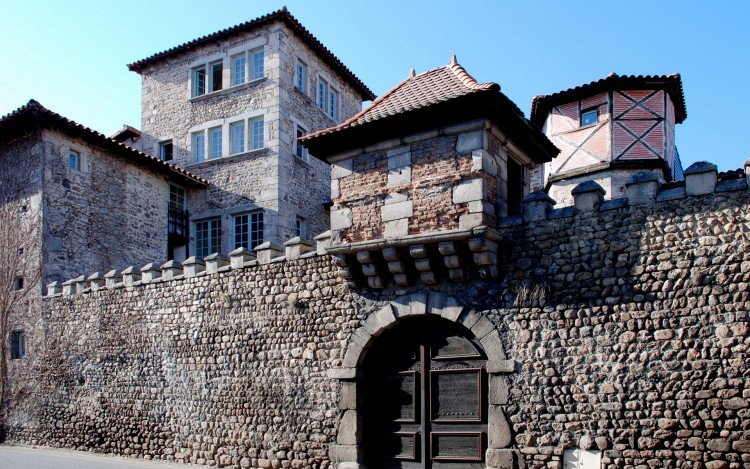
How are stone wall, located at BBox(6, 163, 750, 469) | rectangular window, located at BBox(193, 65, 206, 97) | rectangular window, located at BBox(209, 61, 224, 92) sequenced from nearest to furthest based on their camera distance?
stone wall, located at BBox(6, 163, 750, 469) < rectangular window, located at BBox(209, 61, 224, 92) < rectangular window, located at BBox(193, 65, 206, 97)

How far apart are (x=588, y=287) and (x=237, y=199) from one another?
43.5 feet

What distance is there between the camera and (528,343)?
347 inches

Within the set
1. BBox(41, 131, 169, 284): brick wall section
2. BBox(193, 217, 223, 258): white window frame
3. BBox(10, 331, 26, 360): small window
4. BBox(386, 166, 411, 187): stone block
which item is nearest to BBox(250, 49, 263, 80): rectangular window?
BBox(41, 131, 169, 284): brick wall section

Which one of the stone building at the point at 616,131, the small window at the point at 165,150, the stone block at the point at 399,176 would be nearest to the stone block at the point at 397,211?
the stone block at the point at 399,176

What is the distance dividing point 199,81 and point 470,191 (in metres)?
14.7

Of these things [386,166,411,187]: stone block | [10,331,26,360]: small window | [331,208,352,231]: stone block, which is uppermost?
[386,166,411,187]: stone block

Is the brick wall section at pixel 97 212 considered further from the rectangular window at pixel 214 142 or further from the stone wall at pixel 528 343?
the stone wall at pixel 528 343

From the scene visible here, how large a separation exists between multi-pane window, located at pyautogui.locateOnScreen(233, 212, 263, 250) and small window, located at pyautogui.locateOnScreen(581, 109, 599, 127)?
930 centimetres

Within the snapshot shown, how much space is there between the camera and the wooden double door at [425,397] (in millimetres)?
9281

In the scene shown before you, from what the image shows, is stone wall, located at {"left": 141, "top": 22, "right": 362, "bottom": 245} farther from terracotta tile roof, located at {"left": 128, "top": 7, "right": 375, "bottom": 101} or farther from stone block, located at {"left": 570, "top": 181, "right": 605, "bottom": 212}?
stone block, located at {"left": 570, "top": 181, "right": 605, "bottom": 212}

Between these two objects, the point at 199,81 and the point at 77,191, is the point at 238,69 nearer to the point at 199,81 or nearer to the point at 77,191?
the point at 199,81

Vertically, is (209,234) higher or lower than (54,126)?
lower

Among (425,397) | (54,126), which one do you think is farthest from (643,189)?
(54,126)

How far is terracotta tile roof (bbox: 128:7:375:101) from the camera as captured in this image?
19.6 metres
